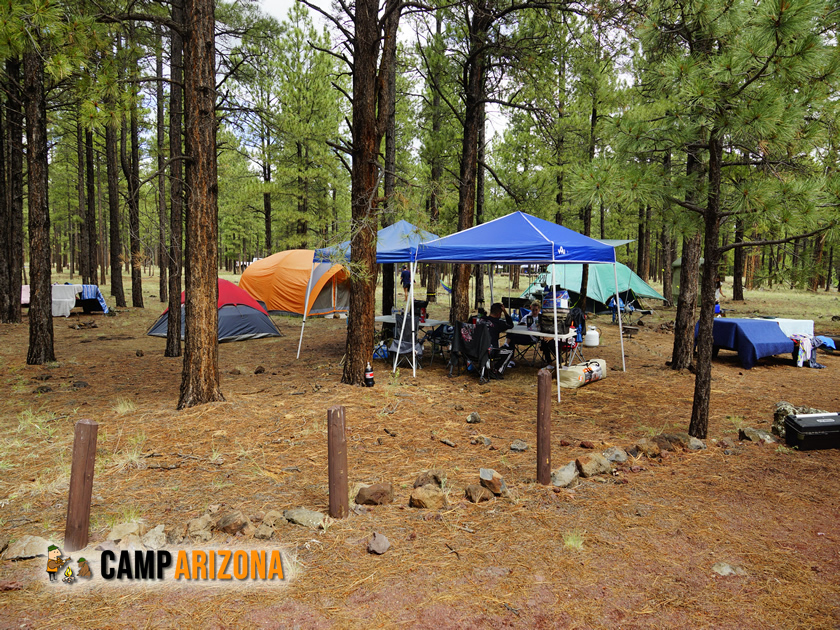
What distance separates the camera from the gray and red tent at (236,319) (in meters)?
11.7

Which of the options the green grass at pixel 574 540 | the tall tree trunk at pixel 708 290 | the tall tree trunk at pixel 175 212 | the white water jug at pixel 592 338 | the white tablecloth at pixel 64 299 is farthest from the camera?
the white tablecloth at pixel 64 299

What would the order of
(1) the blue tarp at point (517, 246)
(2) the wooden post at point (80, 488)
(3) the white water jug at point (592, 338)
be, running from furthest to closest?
(3) the white water jug at point (592, 338)
(1) the blue tarp at point (517, 246)
(2) the wooden post at point (80, 488)

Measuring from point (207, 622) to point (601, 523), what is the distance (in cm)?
250

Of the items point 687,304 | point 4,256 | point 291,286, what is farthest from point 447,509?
point 4,256

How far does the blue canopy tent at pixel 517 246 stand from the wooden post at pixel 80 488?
16.8ft

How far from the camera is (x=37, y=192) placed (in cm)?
779

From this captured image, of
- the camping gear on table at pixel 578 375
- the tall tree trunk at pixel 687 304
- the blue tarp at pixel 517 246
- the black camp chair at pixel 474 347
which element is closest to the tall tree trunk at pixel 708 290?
the blue tarp at pixel 517 246

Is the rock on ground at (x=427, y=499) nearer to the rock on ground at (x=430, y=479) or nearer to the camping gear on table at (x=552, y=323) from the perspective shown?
the rock on ground at (x=430, y=479)

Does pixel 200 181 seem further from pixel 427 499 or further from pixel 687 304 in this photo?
pixel 687 304

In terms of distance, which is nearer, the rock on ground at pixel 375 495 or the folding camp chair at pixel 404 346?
the rock on ground at pixel 375 495

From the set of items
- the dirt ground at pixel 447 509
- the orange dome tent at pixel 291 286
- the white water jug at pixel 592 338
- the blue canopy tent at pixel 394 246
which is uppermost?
the blue canopy tent at pixel 394 246

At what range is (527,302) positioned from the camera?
12.8 meters

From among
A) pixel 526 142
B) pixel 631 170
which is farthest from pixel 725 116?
pixel 526 142

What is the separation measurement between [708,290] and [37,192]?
9.45m
